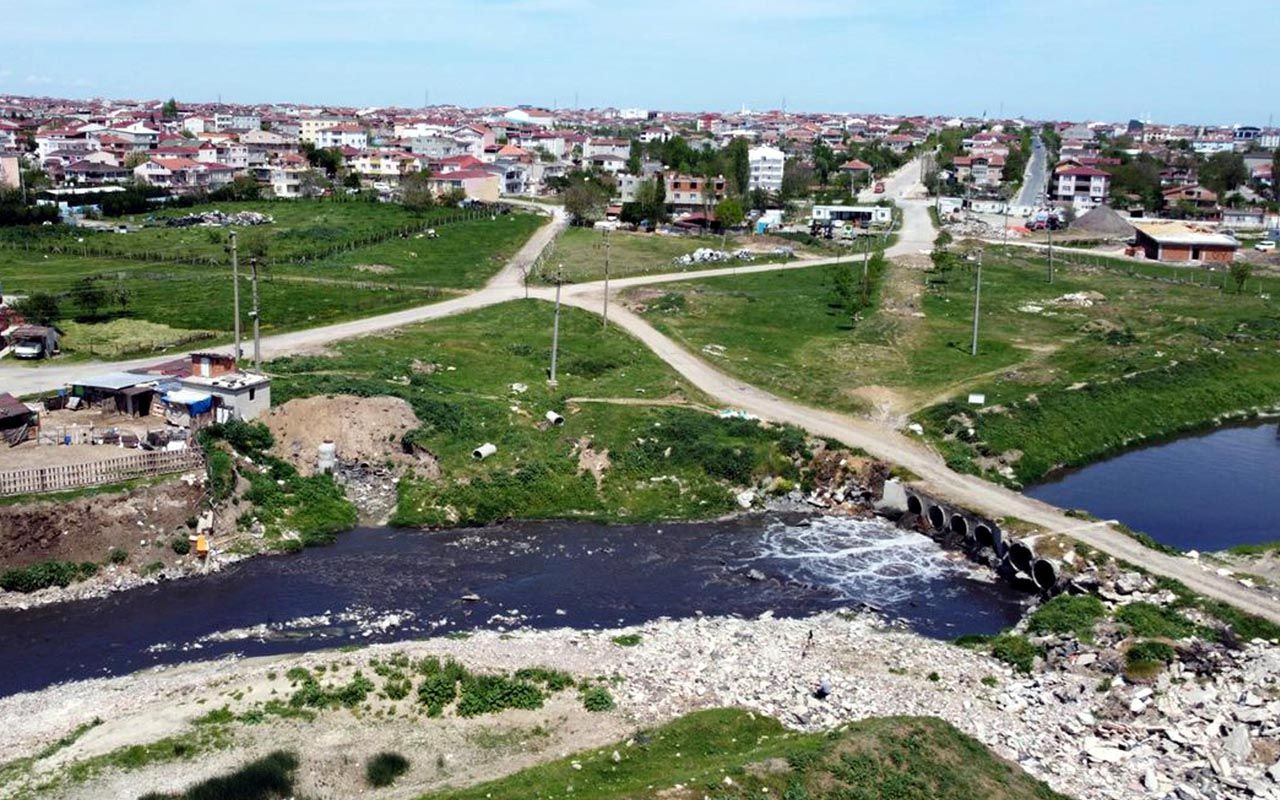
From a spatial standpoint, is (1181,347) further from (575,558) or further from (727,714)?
(727,714)

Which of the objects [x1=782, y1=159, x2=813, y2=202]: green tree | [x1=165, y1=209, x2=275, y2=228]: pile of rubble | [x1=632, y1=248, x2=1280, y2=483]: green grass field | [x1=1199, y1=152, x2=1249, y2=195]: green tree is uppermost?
[x1=1199, y1=152, x2=1249, y2=195]: green tree

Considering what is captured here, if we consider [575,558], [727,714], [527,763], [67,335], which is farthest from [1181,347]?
[67,335]

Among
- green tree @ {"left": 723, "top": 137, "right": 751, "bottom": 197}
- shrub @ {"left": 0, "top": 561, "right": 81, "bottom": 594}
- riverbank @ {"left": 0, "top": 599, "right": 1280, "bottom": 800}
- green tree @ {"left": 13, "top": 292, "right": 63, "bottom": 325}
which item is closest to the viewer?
riverbank @ {"left": 0, "top": 599, "right": 1280, "bottom": 800}

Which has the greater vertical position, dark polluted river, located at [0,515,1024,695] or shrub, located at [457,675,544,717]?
shrub, located at [457,675,544,717]

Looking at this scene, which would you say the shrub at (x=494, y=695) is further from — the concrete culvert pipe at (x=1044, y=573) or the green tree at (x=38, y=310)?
the green tree at (x=38, y=310)

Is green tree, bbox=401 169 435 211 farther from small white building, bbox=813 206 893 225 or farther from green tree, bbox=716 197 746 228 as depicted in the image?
small white building, bbox=813 206 893 225

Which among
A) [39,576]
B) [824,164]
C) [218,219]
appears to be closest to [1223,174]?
[824,164]

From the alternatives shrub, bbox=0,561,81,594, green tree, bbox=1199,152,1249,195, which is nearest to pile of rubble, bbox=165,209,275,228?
shrub, bbox=0,561,81,594
